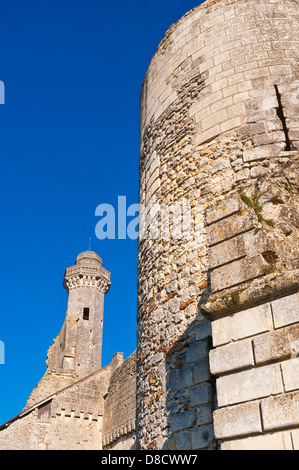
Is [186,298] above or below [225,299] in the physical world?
above

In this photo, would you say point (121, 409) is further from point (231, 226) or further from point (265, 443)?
point (265, 443)

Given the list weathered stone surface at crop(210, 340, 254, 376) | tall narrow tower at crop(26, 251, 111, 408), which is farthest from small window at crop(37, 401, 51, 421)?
weathered stone surface at crop(210, 340, 254, 376)

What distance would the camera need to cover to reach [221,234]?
3.62 metres

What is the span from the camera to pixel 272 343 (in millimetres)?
2930

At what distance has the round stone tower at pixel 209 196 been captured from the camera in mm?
3455

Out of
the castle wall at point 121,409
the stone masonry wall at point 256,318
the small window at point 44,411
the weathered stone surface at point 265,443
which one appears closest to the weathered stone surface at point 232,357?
the stone masonry wall at point 256,318

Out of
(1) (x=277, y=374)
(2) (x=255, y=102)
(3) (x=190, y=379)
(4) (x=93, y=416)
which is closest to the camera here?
(1) (x=277, y=374)

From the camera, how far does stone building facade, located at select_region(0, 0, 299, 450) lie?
2969mm
